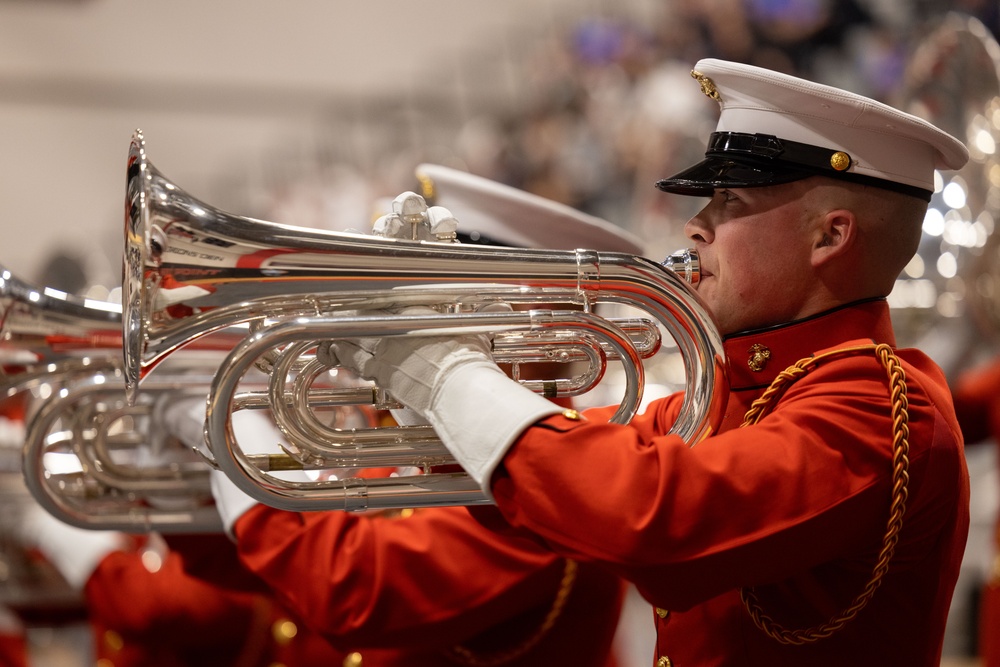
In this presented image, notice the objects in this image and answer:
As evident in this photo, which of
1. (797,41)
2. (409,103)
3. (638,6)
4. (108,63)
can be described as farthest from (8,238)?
(797,41)

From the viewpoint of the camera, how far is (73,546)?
10.5 ft

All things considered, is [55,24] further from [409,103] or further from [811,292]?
[811,292]

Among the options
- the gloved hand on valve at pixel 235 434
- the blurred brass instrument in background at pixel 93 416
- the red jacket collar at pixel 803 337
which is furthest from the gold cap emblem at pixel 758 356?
the blurred brass instrument in background at pixel 93 416

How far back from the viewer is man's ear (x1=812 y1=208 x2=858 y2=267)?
1.45m

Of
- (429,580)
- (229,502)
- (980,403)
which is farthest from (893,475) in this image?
(980,403)

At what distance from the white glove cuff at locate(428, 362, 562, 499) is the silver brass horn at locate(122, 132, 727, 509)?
8cm

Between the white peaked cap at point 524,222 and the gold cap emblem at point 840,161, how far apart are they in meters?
0.67

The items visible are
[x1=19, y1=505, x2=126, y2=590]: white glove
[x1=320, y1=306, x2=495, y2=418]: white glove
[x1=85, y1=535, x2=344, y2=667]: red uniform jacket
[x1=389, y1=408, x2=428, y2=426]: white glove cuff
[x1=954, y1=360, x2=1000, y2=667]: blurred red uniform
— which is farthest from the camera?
[x1=954, y1=360, x2=1000, y2=667]: blurred red uniform

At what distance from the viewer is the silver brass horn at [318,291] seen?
4.53ft

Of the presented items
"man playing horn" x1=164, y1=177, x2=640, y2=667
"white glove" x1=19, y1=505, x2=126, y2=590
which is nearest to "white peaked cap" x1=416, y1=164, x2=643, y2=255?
"man playing horn" x1=164, y1=177, x2=640, y2=667

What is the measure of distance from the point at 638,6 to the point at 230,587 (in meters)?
5.99

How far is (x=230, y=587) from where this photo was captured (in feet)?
7.93

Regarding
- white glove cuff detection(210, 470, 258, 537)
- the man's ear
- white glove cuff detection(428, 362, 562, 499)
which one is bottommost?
white glove cuff detection(210, 470, 258, 537)

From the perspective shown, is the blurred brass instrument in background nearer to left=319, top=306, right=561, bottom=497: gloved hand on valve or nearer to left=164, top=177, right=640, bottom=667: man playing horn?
left=164, top=177, right=640, bottom=667: man playing horn
